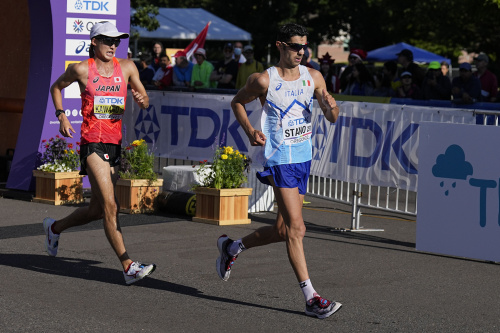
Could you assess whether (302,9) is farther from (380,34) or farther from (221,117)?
(221,117)

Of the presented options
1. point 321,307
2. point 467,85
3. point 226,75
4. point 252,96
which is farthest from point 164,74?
point 321,307

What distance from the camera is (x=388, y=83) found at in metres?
18.1

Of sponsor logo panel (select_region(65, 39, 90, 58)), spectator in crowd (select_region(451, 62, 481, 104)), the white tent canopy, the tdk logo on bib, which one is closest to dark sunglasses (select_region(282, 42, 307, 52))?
the tdk logo on bib

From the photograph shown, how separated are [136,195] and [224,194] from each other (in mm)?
1393

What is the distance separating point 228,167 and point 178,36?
33673mm

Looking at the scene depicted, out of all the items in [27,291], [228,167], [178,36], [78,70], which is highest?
[178,36]

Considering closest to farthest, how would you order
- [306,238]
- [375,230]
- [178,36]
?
[306,238], [375,230], [178,36]

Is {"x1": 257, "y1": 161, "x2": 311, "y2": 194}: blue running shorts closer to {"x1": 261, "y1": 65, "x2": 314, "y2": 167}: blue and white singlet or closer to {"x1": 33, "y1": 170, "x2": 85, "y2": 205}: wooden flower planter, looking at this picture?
{"x1": 261, "y1": 65, "x2": 314, "y2": 167}: blue and white singlet

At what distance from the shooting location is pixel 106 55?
863 centimetres

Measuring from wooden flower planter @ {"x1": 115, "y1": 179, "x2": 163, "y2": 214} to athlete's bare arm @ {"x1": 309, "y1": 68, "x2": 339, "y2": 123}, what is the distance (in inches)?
202

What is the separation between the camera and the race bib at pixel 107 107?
8.66 meters

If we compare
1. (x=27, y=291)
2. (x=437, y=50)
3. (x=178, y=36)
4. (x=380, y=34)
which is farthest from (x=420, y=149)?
(x=380, y=34)

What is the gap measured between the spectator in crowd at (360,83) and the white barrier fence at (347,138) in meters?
3.68

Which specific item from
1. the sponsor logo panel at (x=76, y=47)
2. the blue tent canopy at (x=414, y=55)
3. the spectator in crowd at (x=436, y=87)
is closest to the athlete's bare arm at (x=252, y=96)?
the sponsor logo panel at (x=76, y=47)
